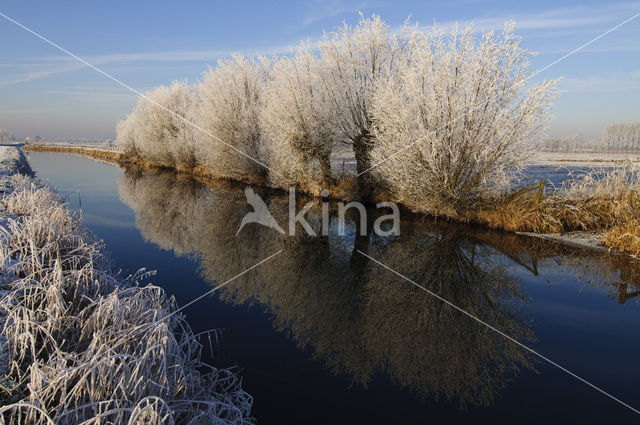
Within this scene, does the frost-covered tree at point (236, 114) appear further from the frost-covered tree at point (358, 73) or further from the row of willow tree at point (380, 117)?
the frost-covered tree at point (358, 73)

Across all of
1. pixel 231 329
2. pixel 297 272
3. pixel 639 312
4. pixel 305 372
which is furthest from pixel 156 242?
pixel 639 312

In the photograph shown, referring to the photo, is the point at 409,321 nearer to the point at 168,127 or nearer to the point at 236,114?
the point at 236,114

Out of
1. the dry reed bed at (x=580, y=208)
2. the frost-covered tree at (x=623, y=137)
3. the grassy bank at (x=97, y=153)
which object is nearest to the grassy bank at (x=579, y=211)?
the dry reed bed at (x=580, y=208)

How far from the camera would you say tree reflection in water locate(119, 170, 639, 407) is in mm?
5328

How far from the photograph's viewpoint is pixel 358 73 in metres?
18.7

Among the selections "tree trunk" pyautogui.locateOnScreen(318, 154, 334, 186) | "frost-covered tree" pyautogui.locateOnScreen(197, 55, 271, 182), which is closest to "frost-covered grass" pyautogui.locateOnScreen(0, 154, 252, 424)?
"tree trunk" pyautogui.locateOnScreen(318, 154, 334, 186)

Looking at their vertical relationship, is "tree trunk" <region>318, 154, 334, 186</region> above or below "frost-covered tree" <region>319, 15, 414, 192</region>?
below

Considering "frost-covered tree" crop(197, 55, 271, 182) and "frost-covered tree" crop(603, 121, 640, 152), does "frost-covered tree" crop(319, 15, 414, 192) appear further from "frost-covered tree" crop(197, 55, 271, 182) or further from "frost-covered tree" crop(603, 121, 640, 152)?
"frost-covered tree" crop(603, 121, 640, 152)

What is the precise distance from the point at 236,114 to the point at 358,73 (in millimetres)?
10027

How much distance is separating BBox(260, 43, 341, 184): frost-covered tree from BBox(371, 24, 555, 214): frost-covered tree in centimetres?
538

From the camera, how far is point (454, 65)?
1264 centimetres

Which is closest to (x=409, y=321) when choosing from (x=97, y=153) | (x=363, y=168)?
(x=363, y=168)

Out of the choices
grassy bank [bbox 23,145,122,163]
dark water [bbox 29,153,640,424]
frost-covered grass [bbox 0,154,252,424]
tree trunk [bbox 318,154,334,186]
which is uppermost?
grassy bank [bbox 23,145,122,163]

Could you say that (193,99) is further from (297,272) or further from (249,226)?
(297,272)
